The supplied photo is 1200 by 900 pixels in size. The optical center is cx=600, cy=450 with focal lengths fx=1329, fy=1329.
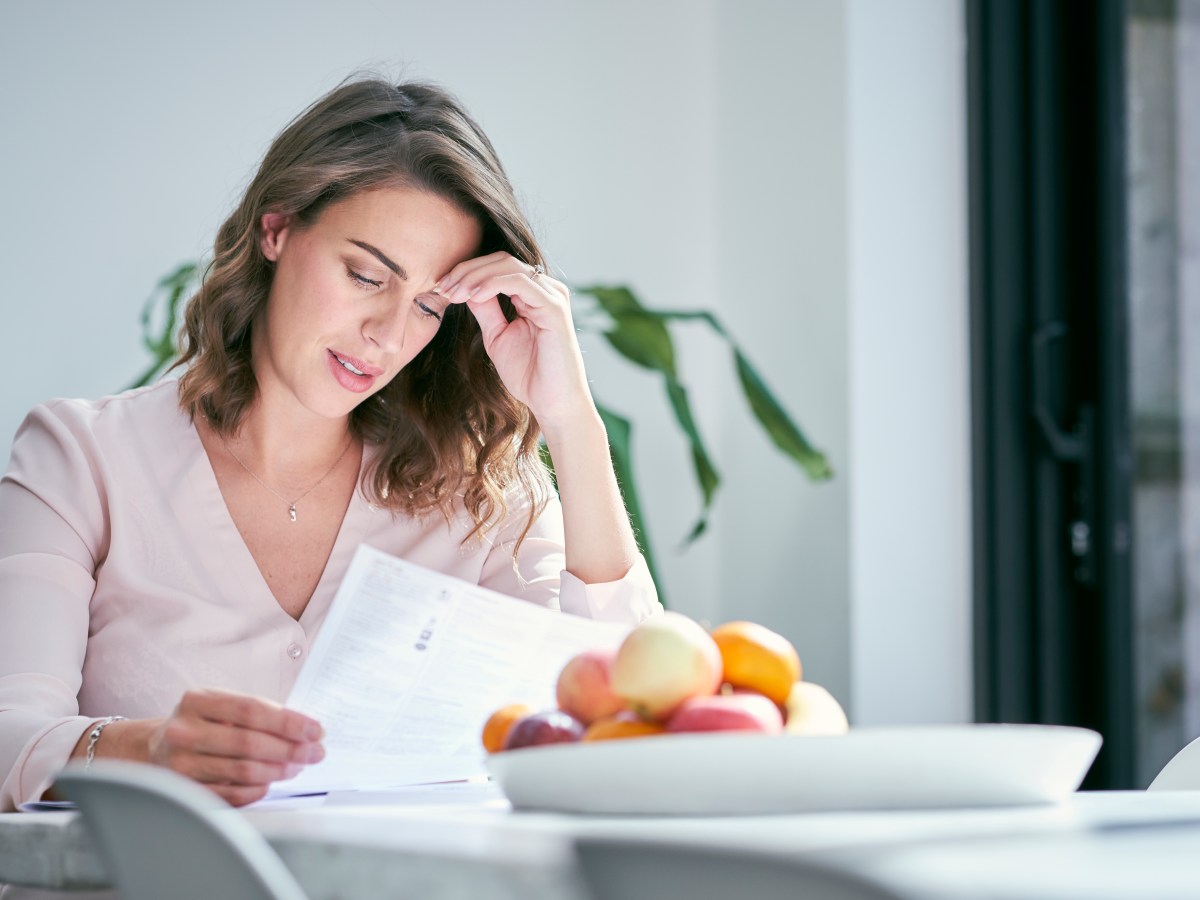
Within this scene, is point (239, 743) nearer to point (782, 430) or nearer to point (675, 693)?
point (675, 693)

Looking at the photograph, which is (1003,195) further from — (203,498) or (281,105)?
(203,498)

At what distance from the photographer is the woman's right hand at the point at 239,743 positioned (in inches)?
32.2

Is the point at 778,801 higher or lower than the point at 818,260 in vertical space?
lower

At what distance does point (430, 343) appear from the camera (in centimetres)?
173

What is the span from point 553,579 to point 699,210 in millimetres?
1642

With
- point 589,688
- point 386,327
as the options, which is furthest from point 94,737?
point 386,327

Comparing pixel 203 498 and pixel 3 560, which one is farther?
pixel 203 498

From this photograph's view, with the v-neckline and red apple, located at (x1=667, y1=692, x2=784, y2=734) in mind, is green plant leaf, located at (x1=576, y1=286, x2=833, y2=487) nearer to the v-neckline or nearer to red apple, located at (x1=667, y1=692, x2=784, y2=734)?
the v-neckline

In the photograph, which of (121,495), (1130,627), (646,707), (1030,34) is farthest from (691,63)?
(646,707)

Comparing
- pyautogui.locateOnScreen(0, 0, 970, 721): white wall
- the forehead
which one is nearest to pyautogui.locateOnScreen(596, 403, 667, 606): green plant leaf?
pyautogui.locateOnScreen(0, 0, 970, 721): white wall

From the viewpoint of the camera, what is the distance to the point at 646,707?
73cm

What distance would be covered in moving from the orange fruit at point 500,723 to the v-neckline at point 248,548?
58 centimetres

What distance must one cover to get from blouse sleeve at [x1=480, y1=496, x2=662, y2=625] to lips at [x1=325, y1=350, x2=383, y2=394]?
9.4 inches

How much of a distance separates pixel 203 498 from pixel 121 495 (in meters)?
0.09
